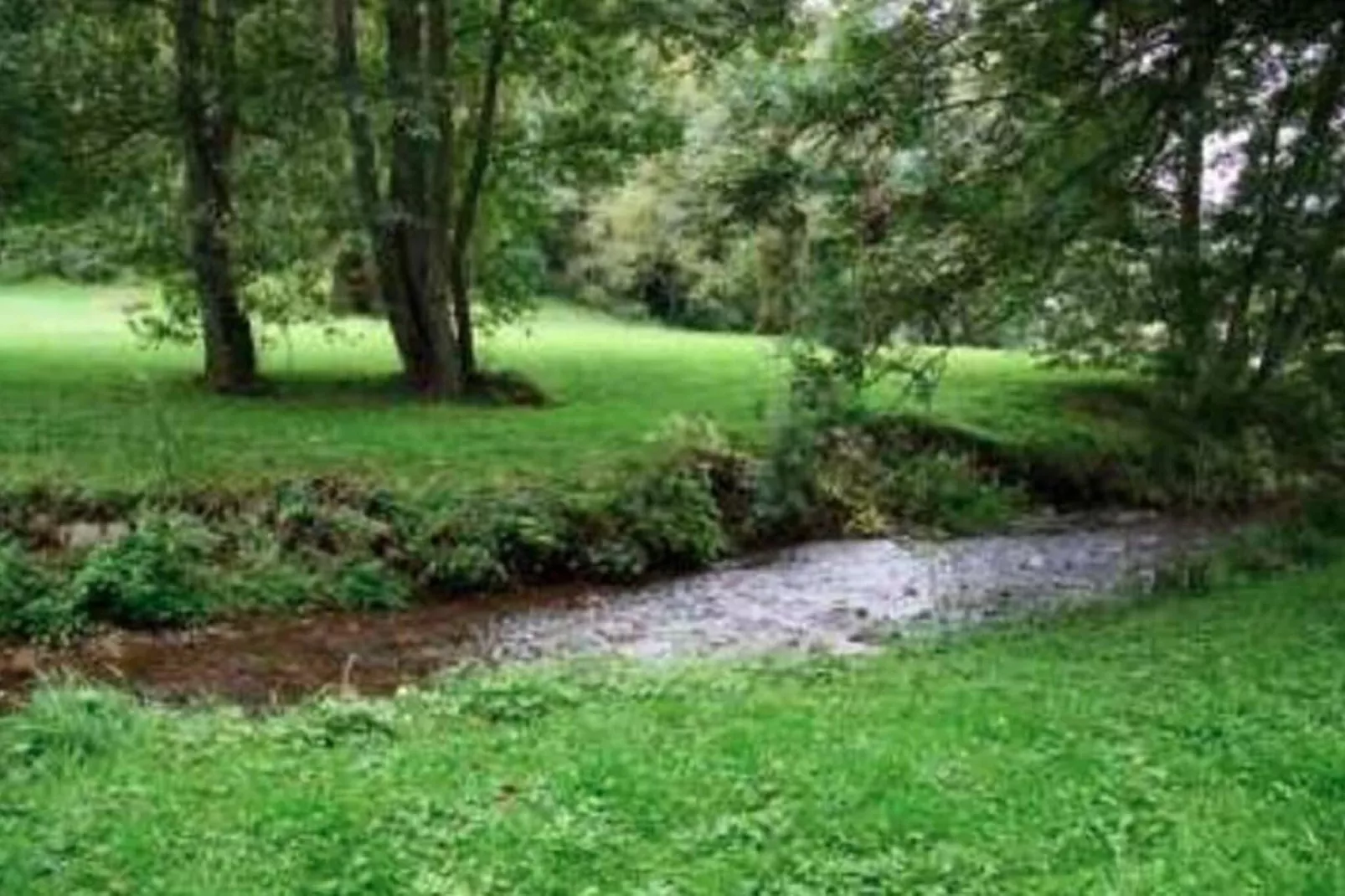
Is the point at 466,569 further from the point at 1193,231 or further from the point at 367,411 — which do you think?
the point at 1193,231

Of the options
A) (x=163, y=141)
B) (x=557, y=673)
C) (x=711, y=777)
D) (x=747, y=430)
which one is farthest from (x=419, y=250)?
(x=711, y=777)

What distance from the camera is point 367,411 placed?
85.8 ft

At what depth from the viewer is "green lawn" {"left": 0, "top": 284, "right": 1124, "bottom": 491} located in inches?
810

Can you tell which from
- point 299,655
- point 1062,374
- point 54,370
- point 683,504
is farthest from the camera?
point 1062,374

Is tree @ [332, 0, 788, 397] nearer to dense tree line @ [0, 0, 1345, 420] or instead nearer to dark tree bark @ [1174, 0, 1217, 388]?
dense tree line @ [0, 0, 1345, 420]

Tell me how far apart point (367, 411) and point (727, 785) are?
17353 millimetres

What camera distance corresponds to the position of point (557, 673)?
44.8 ft

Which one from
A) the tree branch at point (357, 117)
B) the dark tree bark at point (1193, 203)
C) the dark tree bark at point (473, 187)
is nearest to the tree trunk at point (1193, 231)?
the dark tree bark at point (1193, 203)

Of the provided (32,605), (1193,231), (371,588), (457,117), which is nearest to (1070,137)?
(1193,231)

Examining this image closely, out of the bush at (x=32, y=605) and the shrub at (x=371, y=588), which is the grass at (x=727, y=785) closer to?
the bush at (x=32, y=605)

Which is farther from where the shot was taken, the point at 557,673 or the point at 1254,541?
the point at 1254,541

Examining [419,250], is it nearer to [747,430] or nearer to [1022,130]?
[747,430]

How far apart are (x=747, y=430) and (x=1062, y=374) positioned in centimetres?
1034

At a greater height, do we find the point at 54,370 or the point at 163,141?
the point at 163,141
